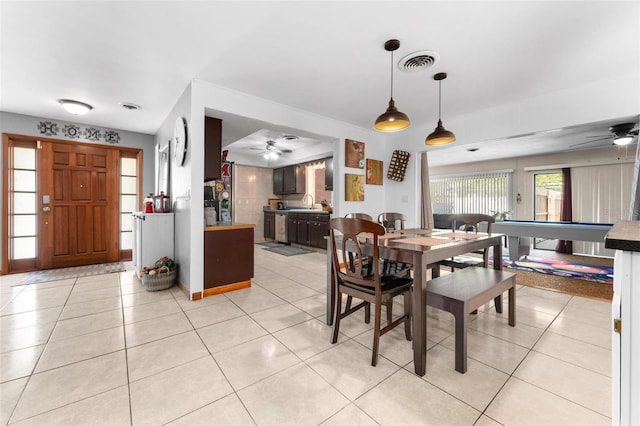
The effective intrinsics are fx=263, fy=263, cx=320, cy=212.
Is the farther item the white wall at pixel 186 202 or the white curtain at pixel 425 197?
the white curtain at pixel 425 197

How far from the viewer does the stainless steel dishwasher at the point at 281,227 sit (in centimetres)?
682

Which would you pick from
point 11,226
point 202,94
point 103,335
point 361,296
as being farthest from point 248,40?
point 11,226

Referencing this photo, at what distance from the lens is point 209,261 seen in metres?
3.04

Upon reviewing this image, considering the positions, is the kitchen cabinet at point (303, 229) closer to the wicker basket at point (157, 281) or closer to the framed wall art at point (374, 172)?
the framed wall art at point (374, 172)

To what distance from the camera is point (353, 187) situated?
4496mm

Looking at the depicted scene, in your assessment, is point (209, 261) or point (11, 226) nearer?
point (209, 261)

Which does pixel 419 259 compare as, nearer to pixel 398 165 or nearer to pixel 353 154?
pixel 353 154

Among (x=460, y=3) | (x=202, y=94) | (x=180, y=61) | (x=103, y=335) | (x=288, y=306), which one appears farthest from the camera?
(x=202, y=94)

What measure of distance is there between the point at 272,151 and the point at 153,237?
349 cm

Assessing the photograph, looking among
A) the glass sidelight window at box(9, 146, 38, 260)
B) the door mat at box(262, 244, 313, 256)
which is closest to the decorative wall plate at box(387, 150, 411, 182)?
the door mat at box(262, 244, 313, 256)

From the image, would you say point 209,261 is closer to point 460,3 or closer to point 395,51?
point 395,51

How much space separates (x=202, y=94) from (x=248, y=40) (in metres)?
1.02

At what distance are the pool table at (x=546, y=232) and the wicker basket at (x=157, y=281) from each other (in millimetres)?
5161

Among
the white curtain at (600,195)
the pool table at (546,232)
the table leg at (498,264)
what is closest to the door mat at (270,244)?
the pool table at (546,232)
